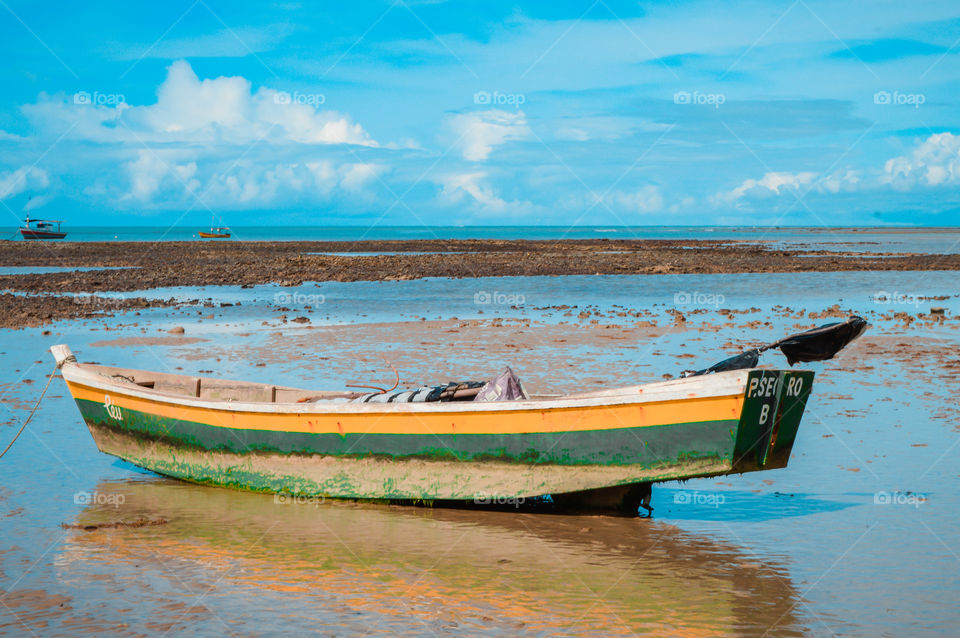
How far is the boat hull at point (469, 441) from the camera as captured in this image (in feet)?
23.2

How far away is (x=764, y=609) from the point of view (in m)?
6.11

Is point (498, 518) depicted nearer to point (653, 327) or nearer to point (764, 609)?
point (764, 609)

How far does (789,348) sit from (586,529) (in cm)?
237

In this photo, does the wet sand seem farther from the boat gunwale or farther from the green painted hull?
the boat gunwale

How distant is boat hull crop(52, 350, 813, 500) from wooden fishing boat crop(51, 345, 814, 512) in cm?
1

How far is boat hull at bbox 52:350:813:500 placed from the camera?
7.07m

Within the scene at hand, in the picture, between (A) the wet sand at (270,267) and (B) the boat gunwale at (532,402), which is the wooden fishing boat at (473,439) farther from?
(A) the wet sand at (270,267)

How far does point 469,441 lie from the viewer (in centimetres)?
782

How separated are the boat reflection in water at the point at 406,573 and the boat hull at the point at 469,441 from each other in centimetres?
39

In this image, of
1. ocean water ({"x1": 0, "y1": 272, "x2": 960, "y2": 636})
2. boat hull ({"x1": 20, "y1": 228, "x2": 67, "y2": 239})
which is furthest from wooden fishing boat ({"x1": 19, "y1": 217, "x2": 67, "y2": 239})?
ocean water ({"x1": 0, "y1": 272, "x2": 960, "y2": 636})

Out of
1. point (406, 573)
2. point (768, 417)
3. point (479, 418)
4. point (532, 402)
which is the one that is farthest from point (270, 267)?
point (768, 417)

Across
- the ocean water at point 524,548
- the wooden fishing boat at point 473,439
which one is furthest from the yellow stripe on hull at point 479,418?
the ocean water at point 524,548

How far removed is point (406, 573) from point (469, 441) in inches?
54.5

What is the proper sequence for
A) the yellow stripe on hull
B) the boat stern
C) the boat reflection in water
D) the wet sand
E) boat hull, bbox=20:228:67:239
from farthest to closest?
boat hull, bbox=20:228:67:239, the wet sand, the yellow stripe on hull, the boat stern, the boat reflection in water
